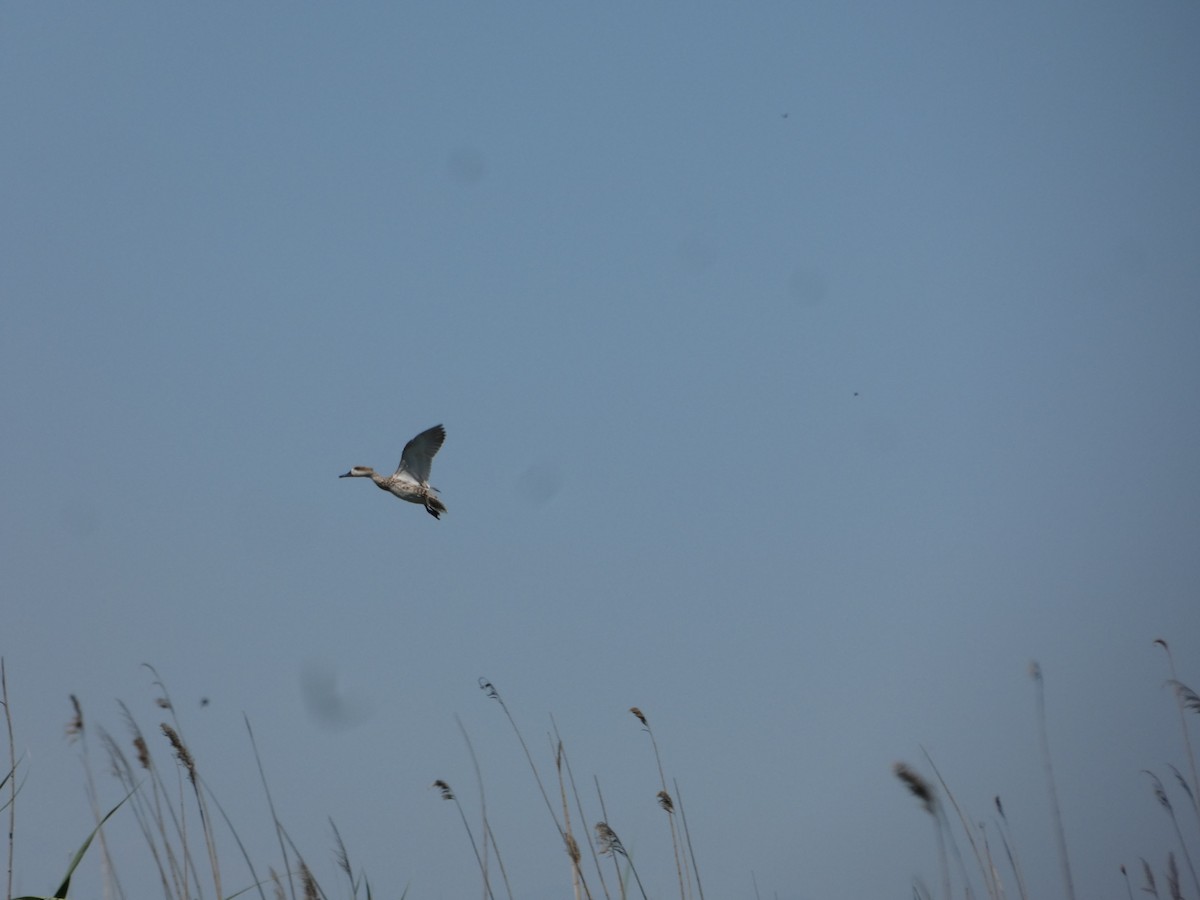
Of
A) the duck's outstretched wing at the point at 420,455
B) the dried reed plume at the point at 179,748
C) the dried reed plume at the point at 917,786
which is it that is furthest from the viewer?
the duck's outstretched wing at the point at 420,455

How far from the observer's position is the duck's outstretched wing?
16.7 metres

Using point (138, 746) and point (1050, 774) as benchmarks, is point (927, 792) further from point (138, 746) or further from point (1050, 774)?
point (138, 746)

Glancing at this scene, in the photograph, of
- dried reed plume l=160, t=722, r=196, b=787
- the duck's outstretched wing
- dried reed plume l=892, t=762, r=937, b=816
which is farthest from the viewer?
the duck's outstretched wing

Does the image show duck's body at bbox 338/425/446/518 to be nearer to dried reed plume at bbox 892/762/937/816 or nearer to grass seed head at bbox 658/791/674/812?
grass seed head at bbox 658/791/674/812

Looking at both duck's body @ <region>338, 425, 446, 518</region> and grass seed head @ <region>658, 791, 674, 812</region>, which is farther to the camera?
duck's body @ <region>338, 425, 446, 518</region>

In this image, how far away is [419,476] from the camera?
17141 millimetres

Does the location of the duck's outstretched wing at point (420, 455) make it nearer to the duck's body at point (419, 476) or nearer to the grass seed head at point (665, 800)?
the duck's body at point (419, 476)

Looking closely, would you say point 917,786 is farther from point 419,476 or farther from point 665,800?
point 419,476

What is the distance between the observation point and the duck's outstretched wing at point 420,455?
16.7m

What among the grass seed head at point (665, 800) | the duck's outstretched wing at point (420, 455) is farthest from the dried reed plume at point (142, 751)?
the duck's outstretched wing at point (420, 455)

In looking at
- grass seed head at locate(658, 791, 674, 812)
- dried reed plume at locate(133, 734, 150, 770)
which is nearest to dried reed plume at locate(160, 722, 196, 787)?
dried reed plume at locate(133, 734, 150, 770)

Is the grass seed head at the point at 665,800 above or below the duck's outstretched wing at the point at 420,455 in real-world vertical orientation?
below

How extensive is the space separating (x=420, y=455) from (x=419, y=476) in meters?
0.34

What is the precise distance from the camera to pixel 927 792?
448 cm
